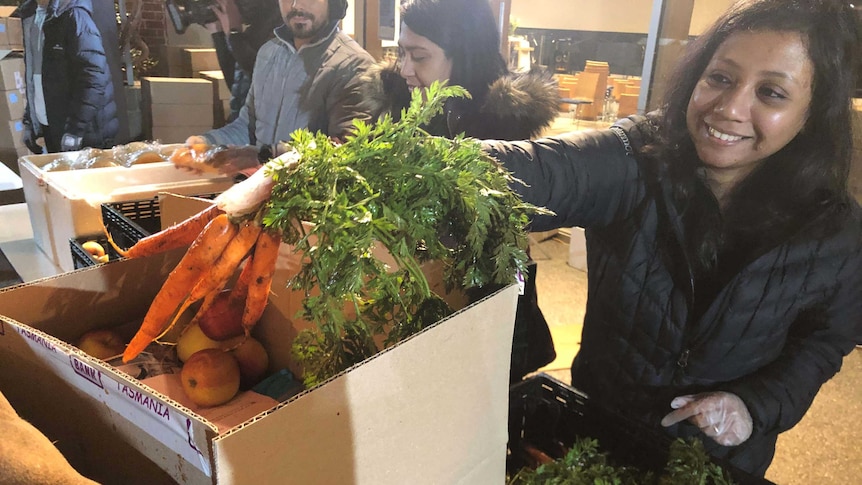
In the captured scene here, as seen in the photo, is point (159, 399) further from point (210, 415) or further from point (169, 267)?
point (169, 267)

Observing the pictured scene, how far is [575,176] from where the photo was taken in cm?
108

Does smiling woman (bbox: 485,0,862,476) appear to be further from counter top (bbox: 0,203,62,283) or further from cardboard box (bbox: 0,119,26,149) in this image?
cardboard box (bbox: 0,119,26,149)

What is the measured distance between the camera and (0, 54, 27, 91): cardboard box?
3.44m

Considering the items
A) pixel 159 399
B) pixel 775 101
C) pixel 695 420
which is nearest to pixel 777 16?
pixel 775 101

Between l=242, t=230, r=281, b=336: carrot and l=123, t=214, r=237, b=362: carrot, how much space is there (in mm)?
37

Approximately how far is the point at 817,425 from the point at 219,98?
124 inches

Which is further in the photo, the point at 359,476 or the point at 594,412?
the point at 594,412

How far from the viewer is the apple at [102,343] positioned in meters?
0.80

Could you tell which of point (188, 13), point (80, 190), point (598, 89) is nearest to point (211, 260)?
point (80, 190)

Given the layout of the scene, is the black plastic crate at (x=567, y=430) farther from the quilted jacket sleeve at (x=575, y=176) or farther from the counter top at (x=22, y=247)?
the counter top at (x=22, y=247)

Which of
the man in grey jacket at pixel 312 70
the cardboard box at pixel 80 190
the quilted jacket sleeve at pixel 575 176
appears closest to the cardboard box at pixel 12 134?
the cardboard box at pixel 80 190

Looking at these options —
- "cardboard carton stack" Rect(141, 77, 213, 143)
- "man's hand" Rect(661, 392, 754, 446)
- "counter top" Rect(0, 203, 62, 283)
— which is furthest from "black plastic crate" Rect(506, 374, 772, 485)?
"cardboard carton stack" Rect(141, 77, 213, 143)

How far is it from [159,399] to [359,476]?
0.64 ft

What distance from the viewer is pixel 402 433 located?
0.57m
